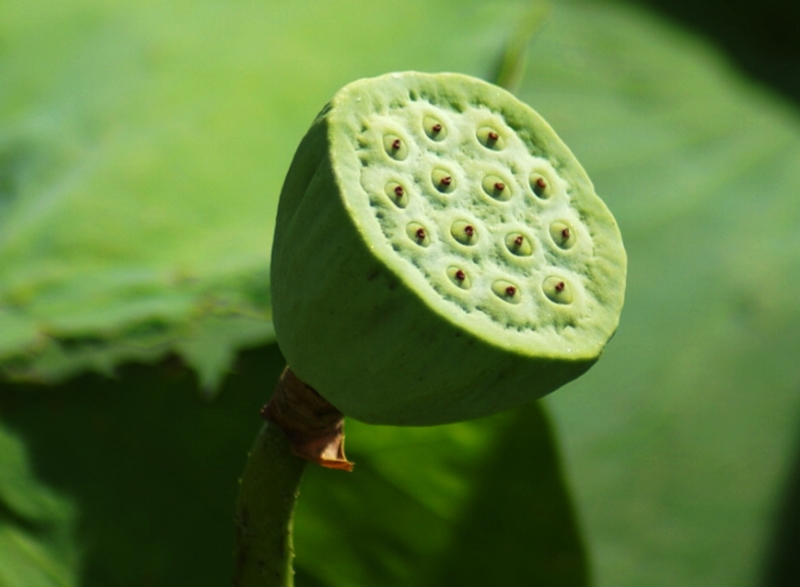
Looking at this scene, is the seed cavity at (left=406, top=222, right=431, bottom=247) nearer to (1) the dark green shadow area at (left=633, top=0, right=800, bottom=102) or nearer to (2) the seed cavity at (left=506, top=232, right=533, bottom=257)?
(2) the seed cavity at (left=506, top=232, right=533, bottom=257)

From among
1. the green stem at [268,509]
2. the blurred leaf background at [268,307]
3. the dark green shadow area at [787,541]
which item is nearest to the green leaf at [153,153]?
the blurred leaf background at [268,307]

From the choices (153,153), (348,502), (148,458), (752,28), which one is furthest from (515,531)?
(752,28)

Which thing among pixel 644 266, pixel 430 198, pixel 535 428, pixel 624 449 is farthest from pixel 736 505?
pixel 430 198

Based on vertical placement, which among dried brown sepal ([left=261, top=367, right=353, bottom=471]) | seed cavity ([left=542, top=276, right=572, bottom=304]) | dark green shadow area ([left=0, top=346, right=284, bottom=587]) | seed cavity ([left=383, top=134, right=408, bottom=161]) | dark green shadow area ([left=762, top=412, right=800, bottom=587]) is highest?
seed cavity ([left=383, top=134, right=408, bottom=161])

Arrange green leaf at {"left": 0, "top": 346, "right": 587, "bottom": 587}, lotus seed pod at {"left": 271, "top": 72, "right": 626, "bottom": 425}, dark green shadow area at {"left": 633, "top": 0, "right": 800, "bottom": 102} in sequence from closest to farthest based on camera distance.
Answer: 1. lotus seed pod at {"left": 271, "top": 72, "right": 626, "bottom": 425}
2. green leaf at {"left": 0, "top": 346, "right": 587, "bottom": 587}
3. dark green shadow area at {"left": 633, "top": 0, "right": 800, "bottom": 102}

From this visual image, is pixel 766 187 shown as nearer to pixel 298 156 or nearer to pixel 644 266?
Answer: pixel 644 266

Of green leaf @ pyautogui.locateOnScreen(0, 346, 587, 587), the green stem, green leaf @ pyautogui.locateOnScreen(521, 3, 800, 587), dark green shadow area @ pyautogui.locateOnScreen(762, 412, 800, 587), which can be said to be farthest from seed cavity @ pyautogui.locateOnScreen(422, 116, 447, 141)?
dark green shadow area @ pyautogui.locateOnScreen(762, 412, 800, 587)

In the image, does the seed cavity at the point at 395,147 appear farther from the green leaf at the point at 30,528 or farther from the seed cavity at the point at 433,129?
the green leaf at the point at 30,528
